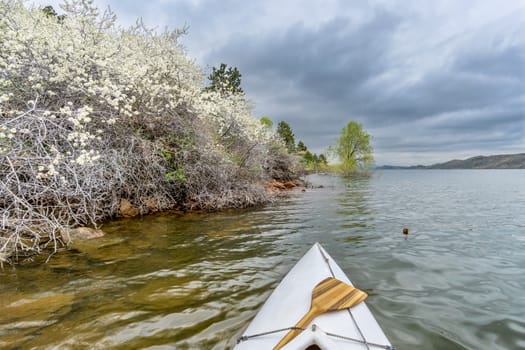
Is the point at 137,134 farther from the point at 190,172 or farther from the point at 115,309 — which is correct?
the point at 115,309

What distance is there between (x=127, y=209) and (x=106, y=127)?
2819mm

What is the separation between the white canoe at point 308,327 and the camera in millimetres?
1995

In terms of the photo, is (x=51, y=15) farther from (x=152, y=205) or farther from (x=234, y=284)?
(x=234, y=284)

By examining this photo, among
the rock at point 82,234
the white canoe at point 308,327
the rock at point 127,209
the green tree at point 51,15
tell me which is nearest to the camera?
the white canoe at point 308,327

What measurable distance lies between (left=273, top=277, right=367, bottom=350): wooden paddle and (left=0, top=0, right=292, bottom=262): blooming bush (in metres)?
4.42

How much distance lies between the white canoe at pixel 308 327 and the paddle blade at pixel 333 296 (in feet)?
0.17

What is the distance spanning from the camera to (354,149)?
41.6 m

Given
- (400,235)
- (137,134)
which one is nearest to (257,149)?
(137,134)

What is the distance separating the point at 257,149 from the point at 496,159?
11488cm

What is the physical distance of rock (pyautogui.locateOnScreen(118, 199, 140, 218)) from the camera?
28.2ft

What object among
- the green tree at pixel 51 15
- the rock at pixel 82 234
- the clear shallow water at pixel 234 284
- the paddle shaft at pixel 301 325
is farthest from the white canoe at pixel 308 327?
the green tree at pixel 51 15

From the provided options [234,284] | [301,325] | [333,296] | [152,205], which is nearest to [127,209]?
[152,205]

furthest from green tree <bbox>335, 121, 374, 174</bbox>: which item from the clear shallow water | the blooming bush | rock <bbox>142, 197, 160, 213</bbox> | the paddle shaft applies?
the paddle shaft

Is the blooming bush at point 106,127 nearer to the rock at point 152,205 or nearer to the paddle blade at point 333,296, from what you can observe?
the rock at point 152,205
